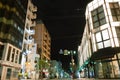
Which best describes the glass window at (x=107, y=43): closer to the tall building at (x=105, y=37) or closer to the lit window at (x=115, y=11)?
the tall building at (x=105, y=37)

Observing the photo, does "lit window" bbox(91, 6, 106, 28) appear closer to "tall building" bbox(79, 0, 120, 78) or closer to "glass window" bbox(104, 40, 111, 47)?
"tall building" bbox(79, 0, 120, 78)

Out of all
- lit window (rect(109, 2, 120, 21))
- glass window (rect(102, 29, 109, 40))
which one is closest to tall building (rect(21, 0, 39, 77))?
glass window (rect(102, 29, 109, 40))

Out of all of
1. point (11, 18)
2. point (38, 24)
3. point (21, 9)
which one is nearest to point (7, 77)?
point (11, 18)

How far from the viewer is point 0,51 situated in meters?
30.7

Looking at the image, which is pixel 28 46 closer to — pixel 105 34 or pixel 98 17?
pixel 98 17

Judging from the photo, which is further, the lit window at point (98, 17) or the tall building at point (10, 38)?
the tall building at point (10, 38)

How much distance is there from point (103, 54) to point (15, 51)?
66.5 feet

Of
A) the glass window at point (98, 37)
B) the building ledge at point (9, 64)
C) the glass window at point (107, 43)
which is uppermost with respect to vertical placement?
the glass window at point (98, 37)

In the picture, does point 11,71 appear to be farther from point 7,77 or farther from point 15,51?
point 15,51

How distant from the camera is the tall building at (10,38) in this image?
3070 centimetres

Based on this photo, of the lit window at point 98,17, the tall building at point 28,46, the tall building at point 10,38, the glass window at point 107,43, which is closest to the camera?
the glass window at point 107,43

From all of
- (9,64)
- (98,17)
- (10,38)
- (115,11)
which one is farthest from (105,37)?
(9,64)

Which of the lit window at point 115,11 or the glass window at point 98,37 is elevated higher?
Result: the lit window at point 115,11

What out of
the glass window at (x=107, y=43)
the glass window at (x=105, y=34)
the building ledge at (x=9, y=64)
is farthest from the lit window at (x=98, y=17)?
the building ledge at (x=9, y=64)
